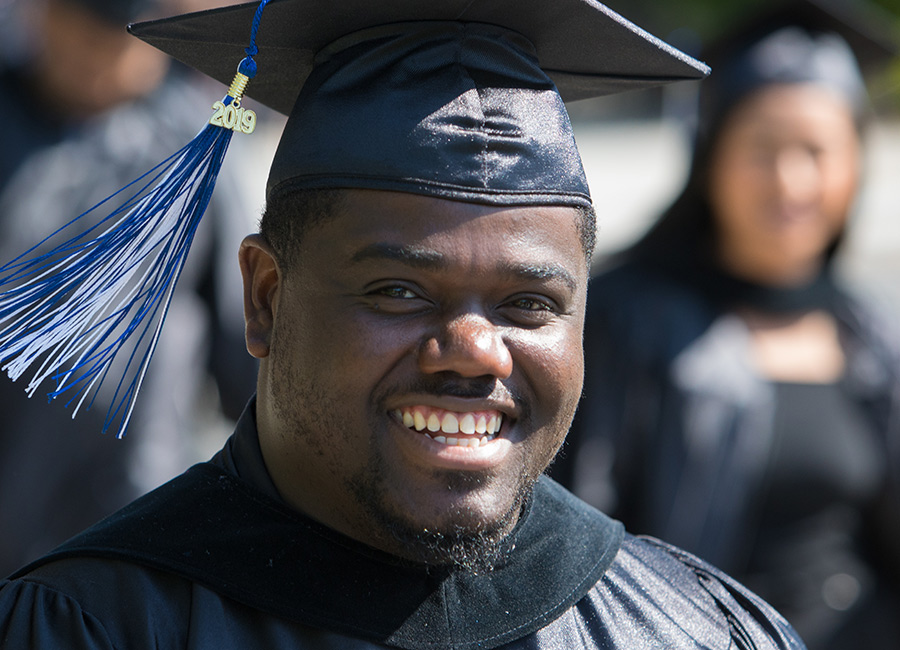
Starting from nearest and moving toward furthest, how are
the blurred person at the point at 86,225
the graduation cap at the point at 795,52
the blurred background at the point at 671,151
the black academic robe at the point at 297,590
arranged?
1. the black academic robe at the point at 297,590
2. the blurred person at the point at 86,225
3. the graduation cap at the point at 795,52
4. the blurred background at the point at 671,151

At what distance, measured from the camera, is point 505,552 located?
215cm

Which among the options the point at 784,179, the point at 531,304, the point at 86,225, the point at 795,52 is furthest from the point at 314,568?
the point at 795,52

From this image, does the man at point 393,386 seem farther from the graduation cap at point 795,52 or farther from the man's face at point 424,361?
the graduation cap at point 795,52

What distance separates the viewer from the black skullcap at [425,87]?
199cm

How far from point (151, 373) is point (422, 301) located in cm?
227

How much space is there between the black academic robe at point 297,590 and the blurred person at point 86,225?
1.90m

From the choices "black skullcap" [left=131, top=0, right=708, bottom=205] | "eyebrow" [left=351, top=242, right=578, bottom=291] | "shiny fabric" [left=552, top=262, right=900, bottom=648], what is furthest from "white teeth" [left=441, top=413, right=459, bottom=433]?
"shiny fabric" [left=552, top=262, right=900, bottom=648]

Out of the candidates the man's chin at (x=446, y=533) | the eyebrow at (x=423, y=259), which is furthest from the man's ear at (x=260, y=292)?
the man's chin at (x=446, y=533)

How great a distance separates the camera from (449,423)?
198 cm

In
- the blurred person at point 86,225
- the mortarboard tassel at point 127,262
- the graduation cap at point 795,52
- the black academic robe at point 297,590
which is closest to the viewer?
the black academic robe at point 297,590

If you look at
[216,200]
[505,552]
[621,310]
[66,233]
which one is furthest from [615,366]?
[505,552]

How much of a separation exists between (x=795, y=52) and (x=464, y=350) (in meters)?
3.09

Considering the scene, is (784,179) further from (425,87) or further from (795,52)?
(425,87)

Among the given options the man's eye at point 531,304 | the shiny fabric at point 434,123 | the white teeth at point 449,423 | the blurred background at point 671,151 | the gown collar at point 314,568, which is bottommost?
the blurred background at point 671,151
